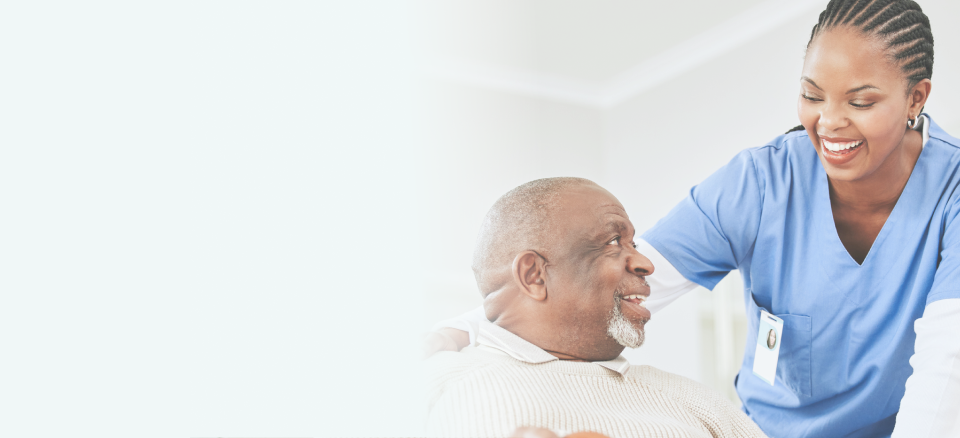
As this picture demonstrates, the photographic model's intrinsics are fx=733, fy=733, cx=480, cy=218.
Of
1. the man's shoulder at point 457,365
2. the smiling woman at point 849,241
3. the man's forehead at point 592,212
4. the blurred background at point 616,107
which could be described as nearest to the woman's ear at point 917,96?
the smiling woman at point 849,241

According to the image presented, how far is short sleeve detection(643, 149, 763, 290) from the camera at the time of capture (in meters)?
1.26

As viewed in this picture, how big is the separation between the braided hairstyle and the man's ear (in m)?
0.58

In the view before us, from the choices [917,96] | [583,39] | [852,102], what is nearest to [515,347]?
[852,102]

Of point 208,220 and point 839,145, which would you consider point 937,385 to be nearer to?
point 839,145

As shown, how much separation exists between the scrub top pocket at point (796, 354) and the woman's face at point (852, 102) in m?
0.25

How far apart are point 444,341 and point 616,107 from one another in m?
3.54

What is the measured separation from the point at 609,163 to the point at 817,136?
3331 mm

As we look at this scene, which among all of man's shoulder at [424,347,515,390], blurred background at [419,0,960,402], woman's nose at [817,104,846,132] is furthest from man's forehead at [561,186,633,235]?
blurred background at [419,0,960,402]

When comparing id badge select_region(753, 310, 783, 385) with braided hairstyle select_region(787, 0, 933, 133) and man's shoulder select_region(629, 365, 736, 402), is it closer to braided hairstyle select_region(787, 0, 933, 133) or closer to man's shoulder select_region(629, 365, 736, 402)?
man's shoulder select_region(629, 365, 736, 402)

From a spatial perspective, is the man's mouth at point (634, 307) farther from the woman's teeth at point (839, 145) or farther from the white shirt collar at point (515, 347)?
the woman's teeth at point (839, 145)

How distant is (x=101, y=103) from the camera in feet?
3.13

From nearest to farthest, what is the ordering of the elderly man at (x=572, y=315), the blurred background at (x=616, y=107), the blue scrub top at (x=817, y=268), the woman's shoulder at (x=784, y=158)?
the elderly man at (x=572, y=315)
the blue scrub top at (x=817, y=268)
the woman's shoulder at (x=784, y=158)
the blurred background at (x=616, y=107)

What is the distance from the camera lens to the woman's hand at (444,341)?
1021 mm

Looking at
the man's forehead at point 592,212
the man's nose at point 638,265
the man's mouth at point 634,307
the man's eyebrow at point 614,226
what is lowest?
the man's mouth at point 634,307
